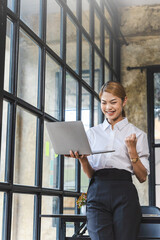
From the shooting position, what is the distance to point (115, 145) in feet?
7.41

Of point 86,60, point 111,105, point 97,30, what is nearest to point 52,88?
point 86,60

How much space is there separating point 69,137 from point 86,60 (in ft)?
9.60

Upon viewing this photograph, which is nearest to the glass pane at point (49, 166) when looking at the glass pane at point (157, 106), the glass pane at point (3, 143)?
the glass pane at point (3, 143)

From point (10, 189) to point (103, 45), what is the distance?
3.43 m

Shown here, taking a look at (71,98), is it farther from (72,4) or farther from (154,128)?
(154,128)

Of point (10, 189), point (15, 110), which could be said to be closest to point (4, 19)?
point (15, 110)

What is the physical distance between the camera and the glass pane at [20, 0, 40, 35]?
10.5 feet

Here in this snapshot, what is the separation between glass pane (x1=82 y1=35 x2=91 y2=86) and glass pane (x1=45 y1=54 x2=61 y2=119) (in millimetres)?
931

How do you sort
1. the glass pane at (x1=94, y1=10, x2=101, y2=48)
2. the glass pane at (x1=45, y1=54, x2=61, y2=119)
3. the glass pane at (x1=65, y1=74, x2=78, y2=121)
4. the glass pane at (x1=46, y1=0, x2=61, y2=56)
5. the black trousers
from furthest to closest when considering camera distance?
the glass pane at (x1=94, y1=10, x2=101, y2=48)
the glass pane at (x1=65, y1=74, x2=78, y2=121)
the glass pane at (x1=46, y1=0, x2=61, y2=56)
the glass pane at (x1=45, y1=54, x2=61, y2=119)
the black trousers

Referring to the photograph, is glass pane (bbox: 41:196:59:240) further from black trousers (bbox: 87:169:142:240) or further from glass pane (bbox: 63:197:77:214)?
black trousers (bbox: 87:169:142:240)

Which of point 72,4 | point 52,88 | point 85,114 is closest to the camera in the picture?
point 52,88

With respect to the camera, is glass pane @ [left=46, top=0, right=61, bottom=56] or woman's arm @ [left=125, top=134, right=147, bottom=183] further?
glass pane @ [left=46, top=0, right=61, bottom=56]

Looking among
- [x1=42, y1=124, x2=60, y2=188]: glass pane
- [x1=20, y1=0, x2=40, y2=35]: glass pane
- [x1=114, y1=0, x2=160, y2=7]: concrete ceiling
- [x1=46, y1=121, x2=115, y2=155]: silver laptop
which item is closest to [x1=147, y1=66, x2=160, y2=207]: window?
[x1=114, y1=0, x2=160, y2=7]: concrete ceiling

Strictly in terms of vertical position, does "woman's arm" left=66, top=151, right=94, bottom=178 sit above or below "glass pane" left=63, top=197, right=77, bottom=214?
above
